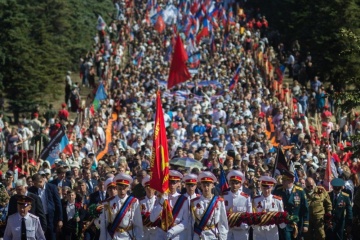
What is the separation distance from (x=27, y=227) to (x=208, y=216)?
8.26 feet

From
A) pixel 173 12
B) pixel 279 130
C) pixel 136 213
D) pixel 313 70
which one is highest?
pixel 173 12

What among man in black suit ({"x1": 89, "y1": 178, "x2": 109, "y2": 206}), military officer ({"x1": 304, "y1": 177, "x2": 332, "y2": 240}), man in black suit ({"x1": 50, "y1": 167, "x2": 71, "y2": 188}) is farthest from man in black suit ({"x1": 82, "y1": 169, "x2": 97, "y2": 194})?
military officer ({"x1": 304, "y1": 177, "x2": 332, "y2": 240})

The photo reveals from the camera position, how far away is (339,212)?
22156 millimetres

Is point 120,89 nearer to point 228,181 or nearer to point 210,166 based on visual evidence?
point 210,166

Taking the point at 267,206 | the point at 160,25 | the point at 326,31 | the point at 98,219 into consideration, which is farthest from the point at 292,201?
the point at 160,25

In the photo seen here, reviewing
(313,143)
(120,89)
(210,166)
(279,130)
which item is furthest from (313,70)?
(210,166)

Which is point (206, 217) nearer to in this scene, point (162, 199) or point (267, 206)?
point (162, 199)

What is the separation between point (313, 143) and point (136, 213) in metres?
13.7

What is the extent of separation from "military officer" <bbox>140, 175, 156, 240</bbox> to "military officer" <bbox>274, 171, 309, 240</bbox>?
2.72 m

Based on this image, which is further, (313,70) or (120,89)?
(313,70)

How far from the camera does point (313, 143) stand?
3138 cm

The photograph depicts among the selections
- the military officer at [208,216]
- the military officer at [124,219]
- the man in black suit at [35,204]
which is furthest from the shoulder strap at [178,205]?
the man in black suit at [35,204]

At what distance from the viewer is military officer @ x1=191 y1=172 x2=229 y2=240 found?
59.8 ft

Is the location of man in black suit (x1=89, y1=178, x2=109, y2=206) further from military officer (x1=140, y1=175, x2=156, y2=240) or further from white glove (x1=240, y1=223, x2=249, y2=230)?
white glove (x1=240, y1=223, x2=249, y2=230)
